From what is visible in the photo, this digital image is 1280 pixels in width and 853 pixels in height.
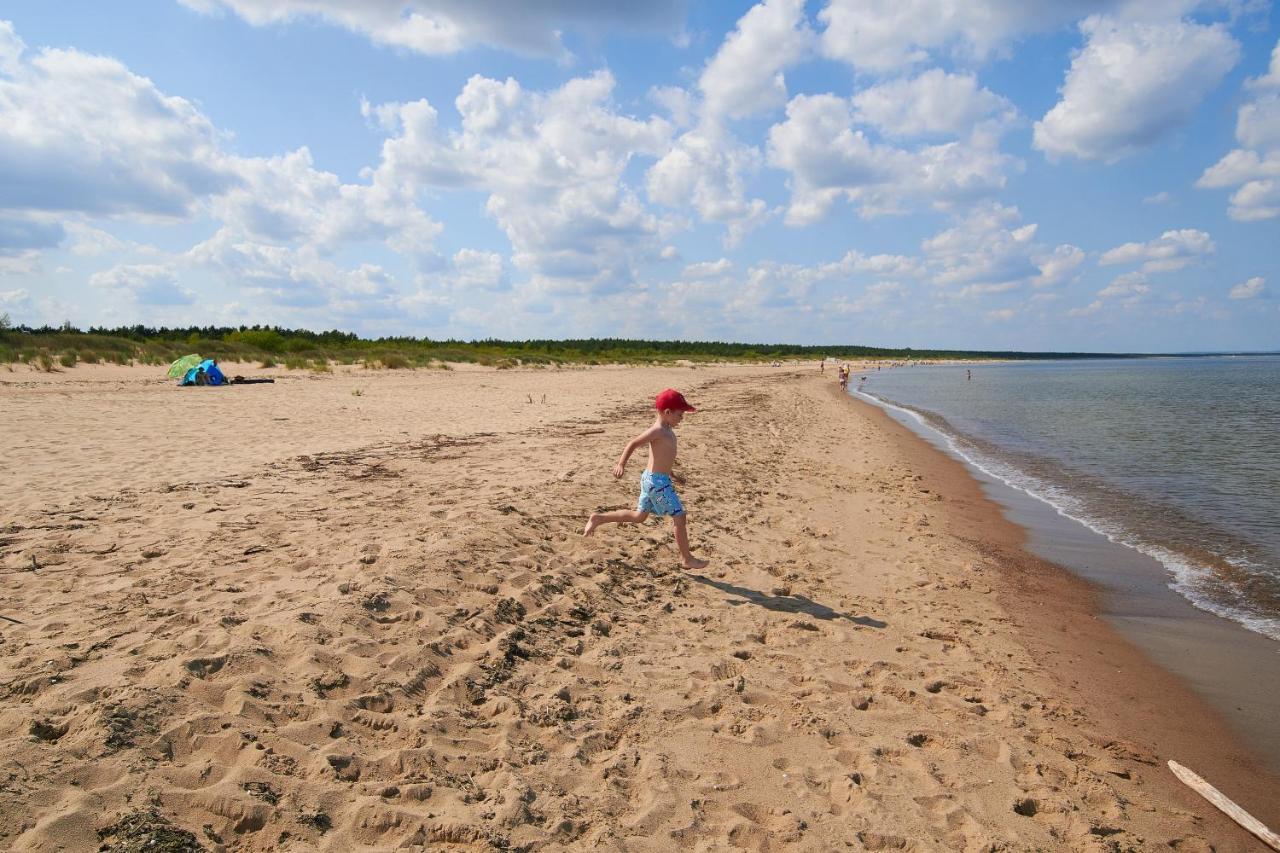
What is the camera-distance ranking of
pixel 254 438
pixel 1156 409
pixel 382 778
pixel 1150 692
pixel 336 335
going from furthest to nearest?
1. pixel 336 335
2. pixel 1156 409
3. pixel 254 438
4. pixel 1150 692
5. pixel 382 778

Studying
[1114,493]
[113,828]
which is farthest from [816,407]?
[113,828]

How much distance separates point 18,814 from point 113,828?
1.10 feet

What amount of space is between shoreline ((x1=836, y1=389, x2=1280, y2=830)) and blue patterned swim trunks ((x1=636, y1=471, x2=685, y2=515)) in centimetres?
297

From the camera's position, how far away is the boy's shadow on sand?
5484 millimetres

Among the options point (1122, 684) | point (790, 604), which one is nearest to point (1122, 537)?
point (1122, 684)

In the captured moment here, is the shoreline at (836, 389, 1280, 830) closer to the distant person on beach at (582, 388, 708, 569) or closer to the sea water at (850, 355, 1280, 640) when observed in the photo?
the sea water at (850, 355, 1280, 640)

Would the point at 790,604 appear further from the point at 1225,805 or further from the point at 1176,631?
the point at 1176,631

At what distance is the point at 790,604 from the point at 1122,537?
5.82 metres

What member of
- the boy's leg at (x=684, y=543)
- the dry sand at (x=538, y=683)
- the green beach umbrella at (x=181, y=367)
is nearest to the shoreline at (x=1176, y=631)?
the dry sand at (x=538, y=683)

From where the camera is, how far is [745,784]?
11.0ft

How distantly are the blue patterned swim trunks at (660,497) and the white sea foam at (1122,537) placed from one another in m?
4.97

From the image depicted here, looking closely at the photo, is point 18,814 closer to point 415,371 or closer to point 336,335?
point 415,371

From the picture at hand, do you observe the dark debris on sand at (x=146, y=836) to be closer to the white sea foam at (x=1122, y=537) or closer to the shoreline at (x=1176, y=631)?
the shoreline at (x=1176, y=631)

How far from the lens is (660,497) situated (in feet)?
19.7
